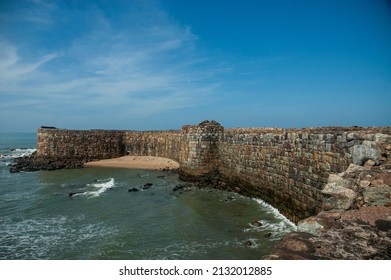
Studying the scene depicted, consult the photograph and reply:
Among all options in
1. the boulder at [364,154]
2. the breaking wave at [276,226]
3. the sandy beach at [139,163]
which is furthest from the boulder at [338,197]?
the sandy beach at [139,163]

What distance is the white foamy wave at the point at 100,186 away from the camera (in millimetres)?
17758

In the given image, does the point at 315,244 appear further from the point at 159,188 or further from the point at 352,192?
the point at 159,188

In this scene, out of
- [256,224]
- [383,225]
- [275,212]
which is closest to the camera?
[383,225]

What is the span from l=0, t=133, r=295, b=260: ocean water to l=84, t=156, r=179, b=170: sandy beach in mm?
7829

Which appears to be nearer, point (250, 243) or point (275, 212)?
point (250, 243)

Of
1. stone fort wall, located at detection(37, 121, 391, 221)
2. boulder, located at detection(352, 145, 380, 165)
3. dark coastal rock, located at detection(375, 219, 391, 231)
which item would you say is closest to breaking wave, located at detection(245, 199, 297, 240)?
stone fort wall, located at detection(37, 121, 391, 221)

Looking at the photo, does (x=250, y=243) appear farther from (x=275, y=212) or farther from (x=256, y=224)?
(x=275, y=212)

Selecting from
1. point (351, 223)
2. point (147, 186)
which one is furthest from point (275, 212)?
point (147, 186)

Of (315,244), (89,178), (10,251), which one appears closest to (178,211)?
(10,251)

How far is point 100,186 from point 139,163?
9765 millimetres

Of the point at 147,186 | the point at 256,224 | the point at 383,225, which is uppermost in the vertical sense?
the point at 383,225

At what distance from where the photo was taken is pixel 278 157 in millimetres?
12258

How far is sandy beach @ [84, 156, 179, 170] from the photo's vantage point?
28.1 metres

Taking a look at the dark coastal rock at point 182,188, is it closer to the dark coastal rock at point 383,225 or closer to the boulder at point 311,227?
the boulder at point 311,227
